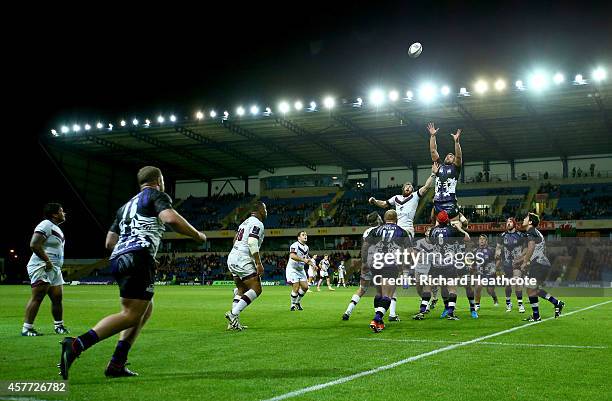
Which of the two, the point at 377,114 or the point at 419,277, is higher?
the point at 377,114

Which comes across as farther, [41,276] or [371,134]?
[371,134]

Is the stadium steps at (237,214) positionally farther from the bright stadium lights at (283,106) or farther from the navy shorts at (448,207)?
the navy shorts at (448,207)

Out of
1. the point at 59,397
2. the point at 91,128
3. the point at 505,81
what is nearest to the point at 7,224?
the point at 91,128

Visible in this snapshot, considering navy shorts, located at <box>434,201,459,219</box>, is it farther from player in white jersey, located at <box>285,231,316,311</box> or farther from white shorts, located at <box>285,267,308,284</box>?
white shorts, located at <box>285,267,308,284</box>

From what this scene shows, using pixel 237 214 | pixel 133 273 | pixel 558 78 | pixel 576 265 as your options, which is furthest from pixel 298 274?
pixel 237 214

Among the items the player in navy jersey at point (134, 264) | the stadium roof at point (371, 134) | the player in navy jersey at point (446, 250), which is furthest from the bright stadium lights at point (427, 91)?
the player in navy jersey at point (134, 264)

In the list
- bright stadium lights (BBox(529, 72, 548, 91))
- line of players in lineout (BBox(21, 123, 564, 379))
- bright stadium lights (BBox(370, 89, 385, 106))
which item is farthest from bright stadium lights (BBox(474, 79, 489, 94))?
line of players in lineout (BBox(21, 123, 564, 379))

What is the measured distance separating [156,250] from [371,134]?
44.9 meters

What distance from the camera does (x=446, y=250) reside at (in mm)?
12547

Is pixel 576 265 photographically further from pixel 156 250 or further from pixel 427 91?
pixel 156 250

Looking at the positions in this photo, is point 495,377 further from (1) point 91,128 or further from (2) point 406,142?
(1) point 91,128

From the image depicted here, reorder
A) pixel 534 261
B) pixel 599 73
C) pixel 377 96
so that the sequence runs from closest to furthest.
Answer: pixel 534 261 < pixel 599 73 < pixel 377 96

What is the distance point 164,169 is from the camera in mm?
65062

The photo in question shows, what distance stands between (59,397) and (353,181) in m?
58.6
